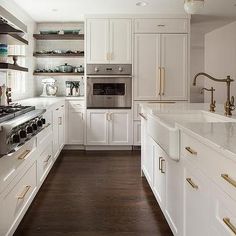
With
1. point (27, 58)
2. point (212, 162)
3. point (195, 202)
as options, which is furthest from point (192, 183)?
point (27, 58)

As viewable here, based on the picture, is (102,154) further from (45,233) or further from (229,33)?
(229,33)

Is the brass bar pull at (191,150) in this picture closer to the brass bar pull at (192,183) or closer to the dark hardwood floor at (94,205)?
the brass bar pull at (192,183)

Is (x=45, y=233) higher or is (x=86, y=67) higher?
(x=86, y=67)

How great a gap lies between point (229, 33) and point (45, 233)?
19.6 feet

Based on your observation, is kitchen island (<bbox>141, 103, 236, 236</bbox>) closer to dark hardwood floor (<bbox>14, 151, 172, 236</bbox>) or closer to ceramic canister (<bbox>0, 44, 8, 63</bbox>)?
dark hardwood floor (<bbox>14, 151, 172, 236</bbox>)

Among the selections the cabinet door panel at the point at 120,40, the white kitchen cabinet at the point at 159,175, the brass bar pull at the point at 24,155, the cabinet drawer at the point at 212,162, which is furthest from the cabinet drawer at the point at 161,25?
the cabinet drawer at the point at 212,162

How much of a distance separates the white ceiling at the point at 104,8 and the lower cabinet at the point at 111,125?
64.9 inches

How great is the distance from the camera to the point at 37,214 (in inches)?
116

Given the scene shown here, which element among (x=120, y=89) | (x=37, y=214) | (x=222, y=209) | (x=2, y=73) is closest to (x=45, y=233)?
(x=37, y=214)

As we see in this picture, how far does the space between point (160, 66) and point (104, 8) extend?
1347 millimetres

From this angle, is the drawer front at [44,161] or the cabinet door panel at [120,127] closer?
the drawer front at [44,161]

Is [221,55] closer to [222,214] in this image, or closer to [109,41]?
[109,41]

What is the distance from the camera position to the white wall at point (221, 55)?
7043mm

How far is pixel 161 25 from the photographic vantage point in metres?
5.81
